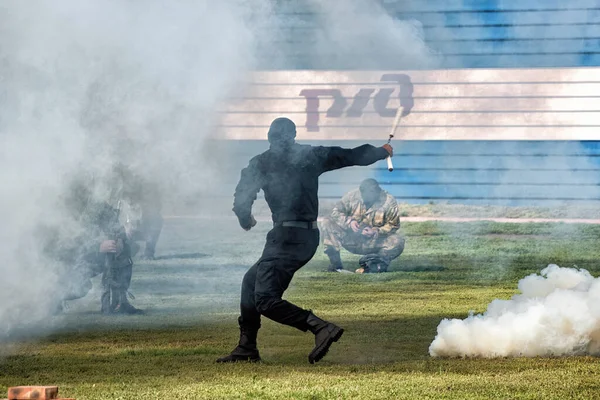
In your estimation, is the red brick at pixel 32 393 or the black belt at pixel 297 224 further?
the black belt at pixel 297 224

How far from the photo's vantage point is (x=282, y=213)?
9.77 meters

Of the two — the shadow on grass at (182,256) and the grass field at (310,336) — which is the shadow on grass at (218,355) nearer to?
the grass field at (310,336)

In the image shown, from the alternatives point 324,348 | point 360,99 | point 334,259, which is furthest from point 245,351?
point 334,259

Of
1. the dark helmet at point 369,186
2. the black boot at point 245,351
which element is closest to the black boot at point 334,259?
the dark helmet at point 369,186

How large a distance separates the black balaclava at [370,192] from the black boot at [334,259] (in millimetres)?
983

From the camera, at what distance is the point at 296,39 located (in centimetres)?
1246

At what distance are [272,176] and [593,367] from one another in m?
3.03

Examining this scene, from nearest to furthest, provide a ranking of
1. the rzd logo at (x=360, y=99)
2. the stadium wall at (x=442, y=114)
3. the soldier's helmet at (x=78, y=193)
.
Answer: the soldier's helmet at (x=78, y=193), the stadium wall at (x=442, y=114), the rzd logo at (x=360, y=99)

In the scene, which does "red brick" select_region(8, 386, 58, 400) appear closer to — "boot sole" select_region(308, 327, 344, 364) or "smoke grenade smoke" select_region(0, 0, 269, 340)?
"boot sole" select_region(308, 327, 344, 364)

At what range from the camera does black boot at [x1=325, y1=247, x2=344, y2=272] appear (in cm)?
1939

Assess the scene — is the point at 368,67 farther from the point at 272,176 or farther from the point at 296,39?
the point at 272,176

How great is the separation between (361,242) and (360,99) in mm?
6633

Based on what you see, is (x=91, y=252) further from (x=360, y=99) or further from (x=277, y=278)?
(x=277, y=278)

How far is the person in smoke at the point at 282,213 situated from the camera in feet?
31.5
